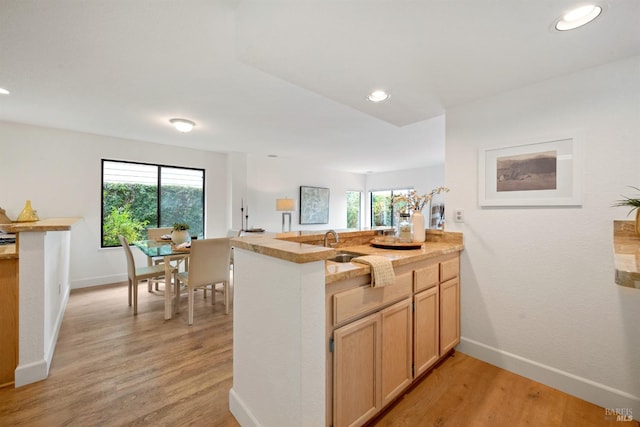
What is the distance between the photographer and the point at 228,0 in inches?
58.1

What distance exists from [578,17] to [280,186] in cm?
541

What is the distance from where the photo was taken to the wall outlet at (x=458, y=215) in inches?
94.7

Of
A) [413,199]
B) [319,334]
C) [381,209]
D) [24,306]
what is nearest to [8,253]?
[24,306]

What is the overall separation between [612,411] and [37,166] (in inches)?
256

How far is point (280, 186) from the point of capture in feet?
20.5

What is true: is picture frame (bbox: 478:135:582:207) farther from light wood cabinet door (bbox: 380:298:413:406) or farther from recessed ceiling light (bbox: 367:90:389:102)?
light wood cabinet door (bbox: 380:298:413:406)

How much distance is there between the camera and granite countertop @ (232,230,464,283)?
1.17 m

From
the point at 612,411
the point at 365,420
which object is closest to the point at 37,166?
the point at 365,420

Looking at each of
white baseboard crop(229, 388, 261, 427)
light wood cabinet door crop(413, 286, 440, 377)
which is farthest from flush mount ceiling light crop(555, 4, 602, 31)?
white baseboard crop(229, 388, 261, 427)

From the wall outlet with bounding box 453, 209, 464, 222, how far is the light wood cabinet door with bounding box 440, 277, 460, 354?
53 centimetres

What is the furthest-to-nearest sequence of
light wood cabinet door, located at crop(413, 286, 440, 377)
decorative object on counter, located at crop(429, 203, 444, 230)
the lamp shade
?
decorative object on counter, located at crop(429, 203, 444, 230), the lamp shade, light wood cabinet door, located at crop(413, 286, 440, 377)

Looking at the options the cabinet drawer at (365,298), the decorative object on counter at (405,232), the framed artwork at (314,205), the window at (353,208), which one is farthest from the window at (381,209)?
the cabinet drawer at (365,298)

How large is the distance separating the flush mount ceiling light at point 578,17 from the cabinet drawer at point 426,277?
1.55 m

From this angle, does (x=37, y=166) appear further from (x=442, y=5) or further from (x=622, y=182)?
(x=622, y=182)
